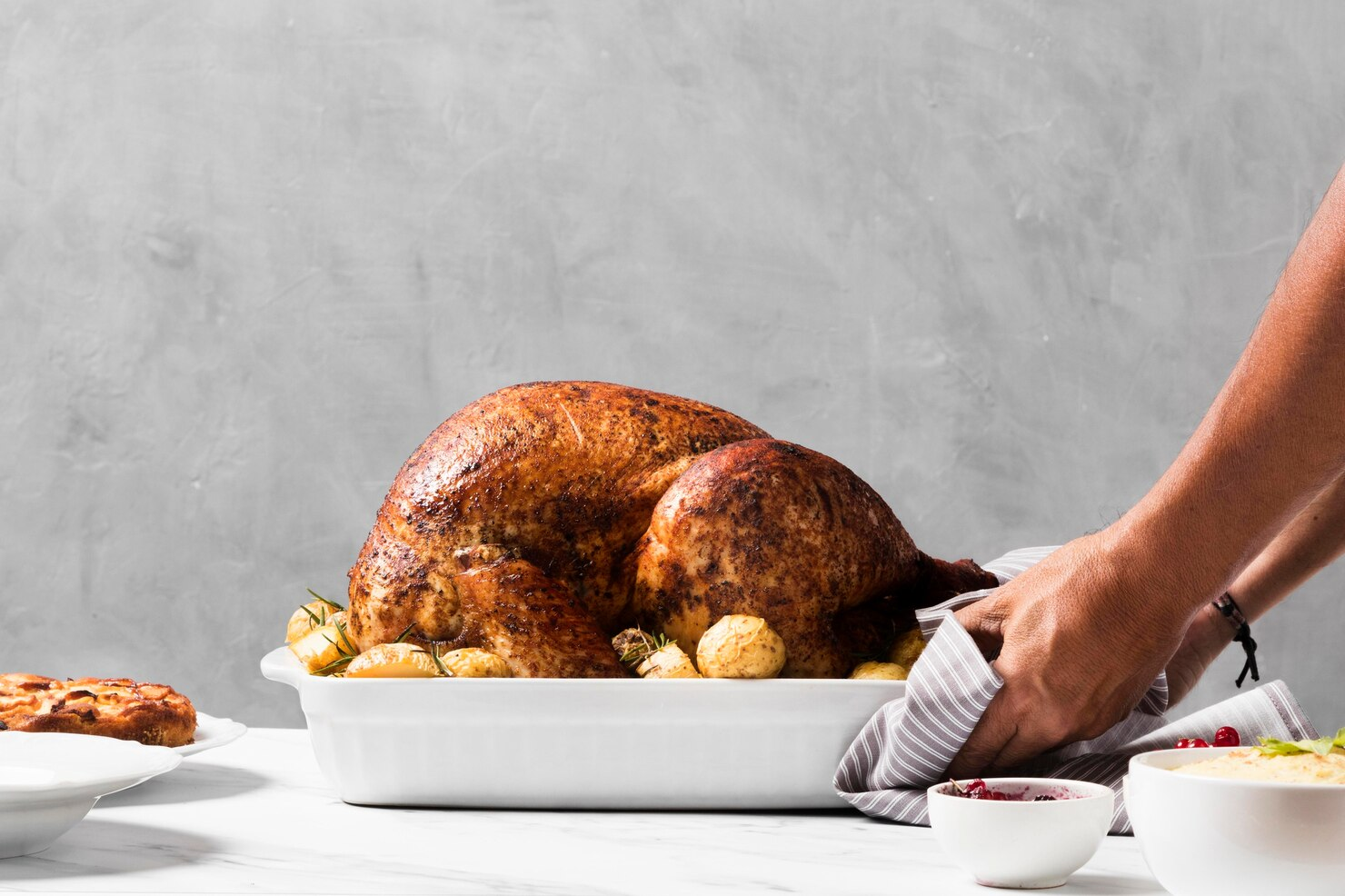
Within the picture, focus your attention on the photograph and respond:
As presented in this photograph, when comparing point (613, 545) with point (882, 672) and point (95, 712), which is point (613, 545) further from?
point (95, 712)

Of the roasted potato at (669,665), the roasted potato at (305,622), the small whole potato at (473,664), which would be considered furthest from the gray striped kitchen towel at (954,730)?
the roasted potato at (305,622)

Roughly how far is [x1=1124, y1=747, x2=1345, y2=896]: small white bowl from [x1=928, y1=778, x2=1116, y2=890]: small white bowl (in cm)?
7

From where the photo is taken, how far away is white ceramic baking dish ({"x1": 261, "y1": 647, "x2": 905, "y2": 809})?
104 cm

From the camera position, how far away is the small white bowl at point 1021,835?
808 millimetres

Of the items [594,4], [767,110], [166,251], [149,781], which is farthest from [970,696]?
[166,251]

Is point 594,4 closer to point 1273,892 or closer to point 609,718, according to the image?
point 609,718

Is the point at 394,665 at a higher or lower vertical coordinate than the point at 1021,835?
higher

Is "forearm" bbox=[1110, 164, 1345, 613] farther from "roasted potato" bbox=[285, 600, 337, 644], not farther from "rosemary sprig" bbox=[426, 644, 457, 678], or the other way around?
"roasted potato" bbox=[285, 600, 337, 644]

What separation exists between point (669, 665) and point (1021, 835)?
359mm

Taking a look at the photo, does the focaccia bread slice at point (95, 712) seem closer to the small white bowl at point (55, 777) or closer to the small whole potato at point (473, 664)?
the small white bowl at point (55, 777)

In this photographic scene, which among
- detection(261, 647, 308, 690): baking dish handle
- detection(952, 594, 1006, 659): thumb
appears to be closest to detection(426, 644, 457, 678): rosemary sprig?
detection(261, 647, 308, 690): baking dish handle

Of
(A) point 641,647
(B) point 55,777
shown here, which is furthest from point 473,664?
(B) point 55,777

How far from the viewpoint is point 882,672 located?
1.10m

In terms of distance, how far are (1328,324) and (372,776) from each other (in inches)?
31.9
